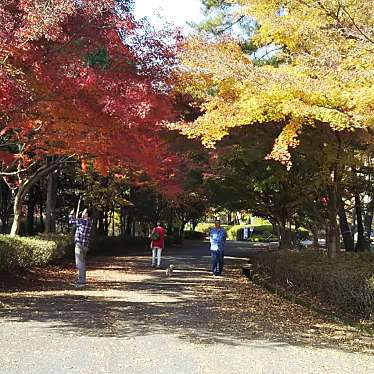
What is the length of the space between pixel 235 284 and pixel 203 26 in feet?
24.3

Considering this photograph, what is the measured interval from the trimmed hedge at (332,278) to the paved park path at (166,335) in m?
0.51

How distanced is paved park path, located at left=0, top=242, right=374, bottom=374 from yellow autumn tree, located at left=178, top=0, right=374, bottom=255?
274 cm

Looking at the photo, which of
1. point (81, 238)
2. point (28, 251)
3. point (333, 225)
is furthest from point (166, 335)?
point (28, 251)

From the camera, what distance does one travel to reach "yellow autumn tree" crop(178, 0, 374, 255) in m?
6.63

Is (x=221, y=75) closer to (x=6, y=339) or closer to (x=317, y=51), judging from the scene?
(x=317, y=51)

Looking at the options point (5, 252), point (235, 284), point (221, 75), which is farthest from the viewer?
point (235, 284)

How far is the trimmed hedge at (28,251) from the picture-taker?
1114 cm

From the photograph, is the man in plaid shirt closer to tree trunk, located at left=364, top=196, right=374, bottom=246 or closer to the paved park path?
the paved park path

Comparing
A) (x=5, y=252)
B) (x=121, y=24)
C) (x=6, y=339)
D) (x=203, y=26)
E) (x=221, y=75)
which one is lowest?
(x=6, y=339)

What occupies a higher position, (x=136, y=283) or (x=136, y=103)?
(x=136, y=103)

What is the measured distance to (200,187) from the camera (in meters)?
18.5

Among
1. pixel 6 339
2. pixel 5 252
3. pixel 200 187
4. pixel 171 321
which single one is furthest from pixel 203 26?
pixel 6 339

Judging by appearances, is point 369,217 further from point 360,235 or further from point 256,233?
point 256,233

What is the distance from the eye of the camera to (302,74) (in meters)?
7.38
